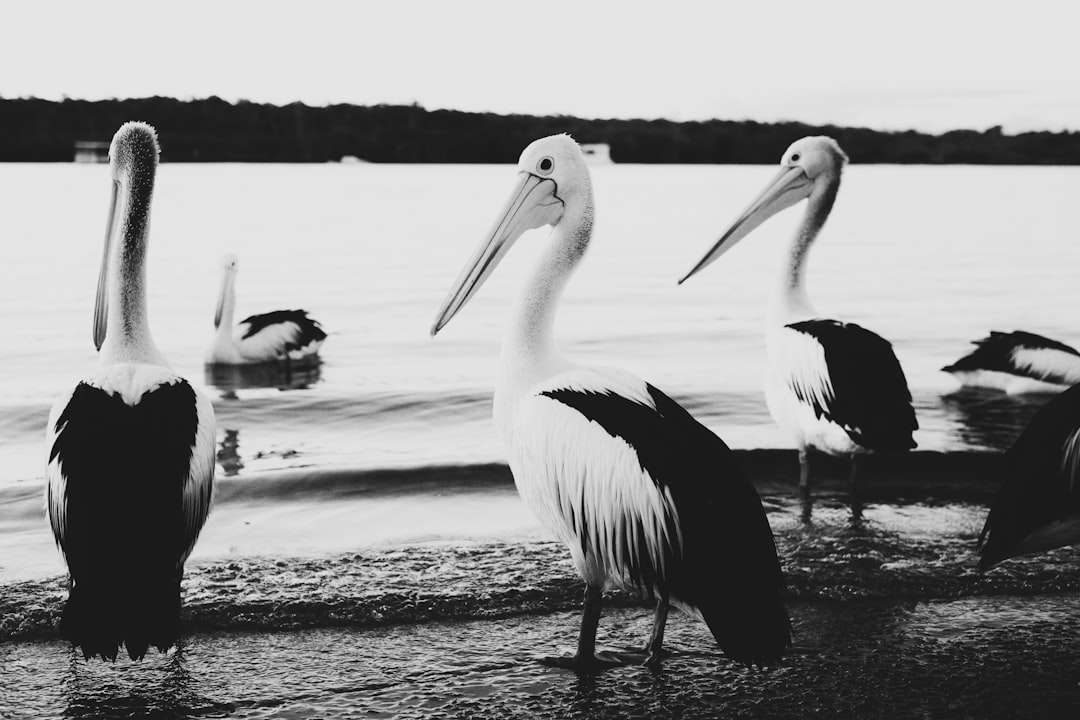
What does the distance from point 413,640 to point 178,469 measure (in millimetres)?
930

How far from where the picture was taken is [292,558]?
15.4 feet

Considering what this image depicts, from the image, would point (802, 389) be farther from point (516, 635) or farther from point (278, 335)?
point (278, 335)

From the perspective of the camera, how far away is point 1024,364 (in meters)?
8.73

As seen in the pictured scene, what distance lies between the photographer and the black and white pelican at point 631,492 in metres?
3.29

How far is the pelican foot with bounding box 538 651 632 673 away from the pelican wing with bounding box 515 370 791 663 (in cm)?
31

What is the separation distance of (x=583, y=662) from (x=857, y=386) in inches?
91.5

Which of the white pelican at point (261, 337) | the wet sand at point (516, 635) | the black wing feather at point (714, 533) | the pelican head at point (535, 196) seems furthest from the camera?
the white pelican at point (261, 337)

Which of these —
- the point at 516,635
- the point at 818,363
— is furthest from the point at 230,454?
→ the point at 516,635

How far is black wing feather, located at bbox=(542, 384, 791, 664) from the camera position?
3225mm

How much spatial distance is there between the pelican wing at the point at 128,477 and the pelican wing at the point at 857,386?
2.85 m

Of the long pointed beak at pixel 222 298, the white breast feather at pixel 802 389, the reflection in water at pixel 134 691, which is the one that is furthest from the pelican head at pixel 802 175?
the long pointed beak at pixel 222 298

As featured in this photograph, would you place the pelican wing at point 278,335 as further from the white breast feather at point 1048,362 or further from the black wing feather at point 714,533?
the black wing feather at point 714,533

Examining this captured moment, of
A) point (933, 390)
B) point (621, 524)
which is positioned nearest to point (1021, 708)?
point (621, 524)

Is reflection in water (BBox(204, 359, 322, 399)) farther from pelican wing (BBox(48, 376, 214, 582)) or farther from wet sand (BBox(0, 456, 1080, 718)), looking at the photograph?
pelican wing (BBox(48, 376, 214, 582))
